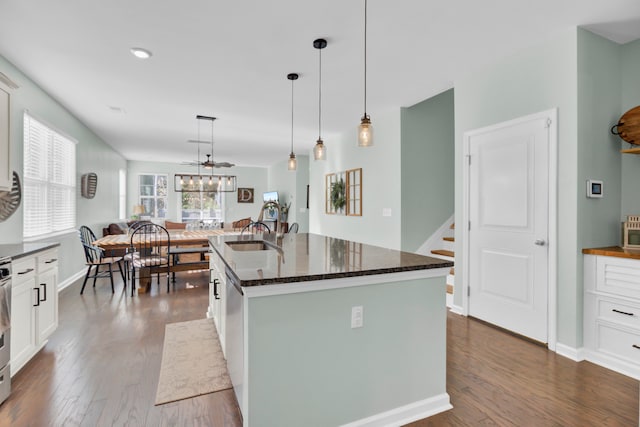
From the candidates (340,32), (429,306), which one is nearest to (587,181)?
(429,306)

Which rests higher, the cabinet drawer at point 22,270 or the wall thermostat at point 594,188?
the wall thermostat at point 594,188

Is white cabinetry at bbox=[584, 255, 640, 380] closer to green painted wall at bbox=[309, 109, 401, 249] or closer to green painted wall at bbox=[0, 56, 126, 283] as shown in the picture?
green painted wall at bbox=[309, 109, 401, 249]

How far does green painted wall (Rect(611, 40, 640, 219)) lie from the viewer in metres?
2.68

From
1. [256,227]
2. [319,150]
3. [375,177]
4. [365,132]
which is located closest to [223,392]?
[365,132]

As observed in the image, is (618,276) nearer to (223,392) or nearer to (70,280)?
(223,392)

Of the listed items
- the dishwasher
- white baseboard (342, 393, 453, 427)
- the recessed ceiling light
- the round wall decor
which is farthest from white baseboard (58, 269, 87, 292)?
white baseboard (342, 393, 453, 427)

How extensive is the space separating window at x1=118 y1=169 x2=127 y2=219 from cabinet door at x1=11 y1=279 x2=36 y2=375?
23.6ft

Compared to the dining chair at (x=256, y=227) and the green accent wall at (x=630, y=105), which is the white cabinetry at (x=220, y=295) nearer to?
the dining chair at (x=256, y=227)

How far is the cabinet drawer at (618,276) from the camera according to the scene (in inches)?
90.5

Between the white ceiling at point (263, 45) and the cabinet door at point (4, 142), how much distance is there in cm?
62

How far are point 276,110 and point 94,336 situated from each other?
11.5 feet

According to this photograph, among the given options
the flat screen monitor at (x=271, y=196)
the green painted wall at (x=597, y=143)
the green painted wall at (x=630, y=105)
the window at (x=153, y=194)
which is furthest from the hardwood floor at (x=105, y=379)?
the window at (x=153, y=194)

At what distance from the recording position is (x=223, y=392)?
209 centimetres

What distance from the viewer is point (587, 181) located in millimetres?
2566
